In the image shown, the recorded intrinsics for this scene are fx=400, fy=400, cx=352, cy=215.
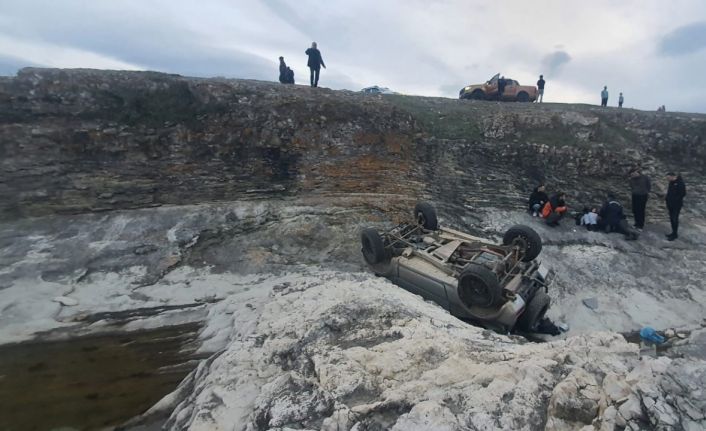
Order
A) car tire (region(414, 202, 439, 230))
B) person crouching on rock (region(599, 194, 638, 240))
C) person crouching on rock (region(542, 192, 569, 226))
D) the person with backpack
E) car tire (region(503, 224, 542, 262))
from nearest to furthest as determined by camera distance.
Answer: car tire (region(503, 224, 542, 262)), car tire (region(414, 202, 439, 230)), person crouching on rock (region(599, 194, 638, 240)), person crouching on rock (region(542, 192, 569, 226)), the person with backpack

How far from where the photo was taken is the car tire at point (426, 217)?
33.4 feet

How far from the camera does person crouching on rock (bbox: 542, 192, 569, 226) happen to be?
11.7m

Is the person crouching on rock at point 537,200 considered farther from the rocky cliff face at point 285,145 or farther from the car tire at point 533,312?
the car tire at point 533,312

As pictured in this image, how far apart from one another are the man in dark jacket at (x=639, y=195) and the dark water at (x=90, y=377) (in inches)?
486

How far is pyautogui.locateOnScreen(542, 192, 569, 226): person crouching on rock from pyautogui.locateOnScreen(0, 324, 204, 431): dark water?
10001mm

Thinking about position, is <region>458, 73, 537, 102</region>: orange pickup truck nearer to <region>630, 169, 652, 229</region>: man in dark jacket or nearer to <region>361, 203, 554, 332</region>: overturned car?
<region>630, 169, 652, 229</region>: man in dark jacket

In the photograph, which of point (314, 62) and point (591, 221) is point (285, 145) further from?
point (591, 221)

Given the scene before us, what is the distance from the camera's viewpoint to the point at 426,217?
10.2 metres

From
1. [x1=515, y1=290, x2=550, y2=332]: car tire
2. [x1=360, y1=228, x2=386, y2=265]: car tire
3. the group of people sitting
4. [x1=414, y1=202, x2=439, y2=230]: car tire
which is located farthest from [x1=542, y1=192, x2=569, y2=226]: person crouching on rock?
[x1=360, y1=228, x2=386, y2=265]: car tire

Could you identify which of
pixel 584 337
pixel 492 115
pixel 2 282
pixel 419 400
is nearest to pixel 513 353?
pixel 584 337

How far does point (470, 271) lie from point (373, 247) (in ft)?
8.05

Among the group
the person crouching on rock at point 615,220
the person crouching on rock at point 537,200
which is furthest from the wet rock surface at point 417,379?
the person crouching on rock at point 615,220

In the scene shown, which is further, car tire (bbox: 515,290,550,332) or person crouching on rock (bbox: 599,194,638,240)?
person crouching on rock (bbox: 599,194,638,240)

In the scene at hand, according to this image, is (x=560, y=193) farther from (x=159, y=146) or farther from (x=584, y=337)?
(x=159, y=146)
